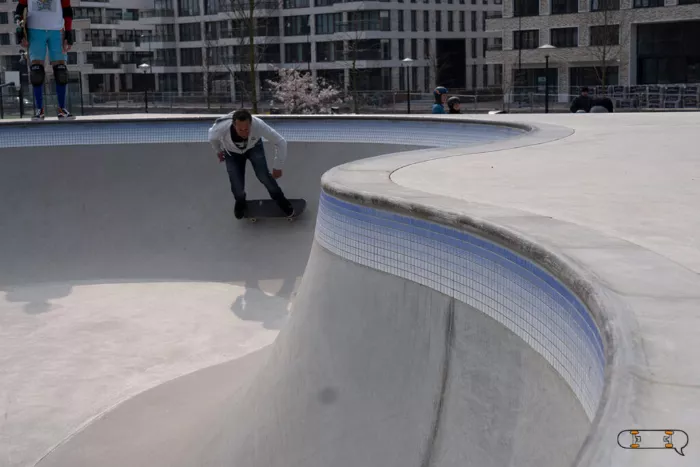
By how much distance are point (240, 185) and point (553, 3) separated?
46.5 metres

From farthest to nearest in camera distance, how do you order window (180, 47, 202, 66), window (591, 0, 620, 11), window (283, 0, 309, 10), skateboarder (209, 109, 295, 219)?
window (180, 47, 202, 66) → window (283, 0, 309, 10) → window (591, 0, 620, 11) → skateboarder (209, 109, 295, 219)

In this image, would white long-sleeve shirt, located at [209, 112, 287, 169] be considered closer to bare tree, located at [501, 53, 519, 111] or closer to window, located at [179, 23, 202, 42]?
bare tree, located at [501, 53, 519, 111]

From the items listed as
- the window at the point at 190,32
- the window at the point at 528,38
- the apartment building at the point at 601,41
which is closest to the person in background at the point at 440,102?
the apartment building at the point at 601,41

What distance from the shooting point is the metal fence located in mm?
21766

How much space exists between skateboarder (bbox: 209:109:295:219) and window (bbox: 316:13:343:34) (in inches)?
2174

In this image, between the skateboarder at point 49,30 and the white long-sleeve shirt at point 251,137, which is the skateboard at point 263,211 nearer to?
the white long-sleeve shirt at point 251,137

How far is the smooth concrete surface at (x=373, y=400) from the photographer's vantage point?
118 inches

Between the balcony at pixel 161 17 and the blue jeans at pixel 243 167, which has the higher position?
the balcony at pixel 161 17

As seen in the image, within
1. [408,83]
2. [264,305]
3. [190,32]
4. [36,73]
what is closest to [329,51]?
[190,32]

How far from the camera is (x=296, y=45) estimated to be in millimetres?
68312

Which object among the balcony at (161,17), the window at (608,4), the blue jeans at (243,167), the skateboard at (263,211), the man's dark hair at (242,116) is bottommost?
the skateboard at (263,211)

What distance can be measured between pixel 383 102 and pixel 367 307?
126 feet

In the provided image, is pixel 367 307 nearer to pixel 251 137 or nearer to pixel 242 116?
pixel 242 116

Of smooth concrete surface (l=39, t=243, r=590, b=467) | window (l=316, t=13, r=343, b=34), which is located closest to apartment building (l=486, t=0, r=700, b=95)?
window (l=316, t=13, r=343, b=34)
